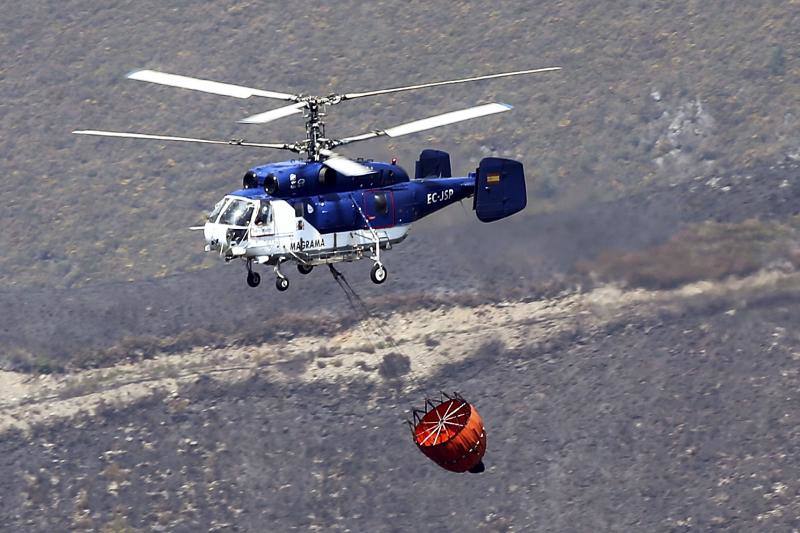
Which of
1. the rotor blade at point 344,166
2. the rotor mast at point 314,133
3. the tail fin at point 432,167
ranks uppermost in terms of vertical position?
the rotor mast at point 314,133

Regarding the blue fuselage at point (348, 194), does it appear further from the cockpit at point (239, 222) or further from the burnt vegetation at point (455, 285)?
the burnt vegetation at point (455, 285)

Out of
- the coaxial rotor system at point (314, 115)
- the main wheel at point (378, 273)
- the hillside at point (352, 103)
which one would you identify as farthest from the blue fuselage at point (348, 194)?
the hillside at point (352, 103)

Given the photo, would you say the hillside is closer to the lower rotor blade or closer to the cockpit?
the lower rotor blade

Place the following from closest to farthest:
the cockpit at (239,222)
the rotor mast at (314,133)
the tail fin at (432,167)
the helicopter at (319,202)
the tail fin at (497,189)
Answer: the helicopter at (319,202) < the rotor mast at (314,133) < the cockpit at (239,222) < the tail fin at (497,189) < the tail fin at (432,167)

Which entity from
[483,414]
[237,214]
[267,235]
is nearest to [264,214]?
[267,235]

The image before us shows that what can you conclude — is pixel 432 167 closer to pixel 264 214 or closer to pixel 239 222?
pixel 264 214
